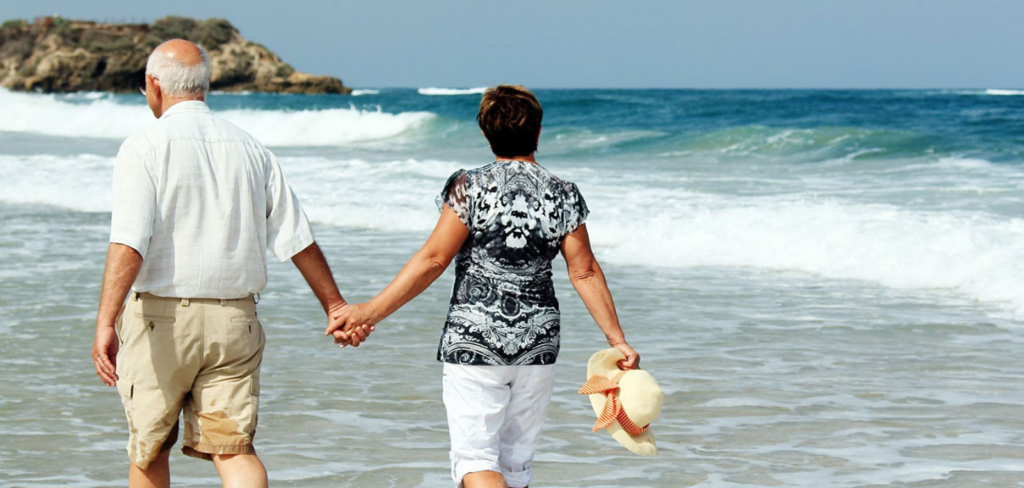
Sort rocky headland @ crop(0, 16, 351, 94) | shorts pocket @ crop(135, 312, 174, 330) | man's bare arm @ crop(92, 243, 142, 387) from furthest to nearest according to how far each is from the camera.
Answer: rocky headland @ crop(0, 16, 351, 94) → shorts pocket @ crop(135, 312, 174, 330) → man's bare arm @ crop(92, 243, 142, 387)

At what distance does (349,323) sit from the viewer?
3.64 m

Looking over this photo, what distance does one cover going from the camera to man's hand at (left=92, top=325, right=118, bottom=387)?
324 cm

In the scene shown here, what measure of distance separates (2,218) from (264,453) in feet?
32.4

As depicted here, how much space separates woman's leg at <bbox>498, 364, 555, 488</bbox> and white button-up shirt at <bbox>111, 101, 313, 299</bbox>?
81cm

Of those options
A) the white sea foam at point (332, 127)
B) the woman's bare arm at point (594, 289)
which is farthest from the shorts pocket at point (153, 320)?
the white sea foam at point (332, 127)

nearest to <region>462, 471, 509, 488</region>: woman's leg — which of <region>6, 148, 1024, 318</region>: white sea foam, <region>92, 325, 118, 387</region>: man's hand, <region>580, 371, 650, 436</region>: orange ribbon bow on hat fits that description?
<region>580, 371, 650, 436</region>: orange ribbon bow on hat

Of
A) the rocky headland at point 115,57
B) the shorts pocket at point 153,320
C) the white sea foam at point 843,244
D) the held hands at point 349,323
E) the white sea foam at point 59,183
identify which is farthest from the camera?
the rocky headland at point 115,57

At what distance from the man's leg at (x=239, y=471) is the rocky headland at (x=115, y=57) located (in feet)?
311

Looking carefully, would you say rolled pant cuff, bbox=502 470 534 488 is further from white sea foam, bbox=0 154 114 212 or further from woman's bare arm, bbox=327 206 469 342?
white sea foam, bbox=0 154 114 212

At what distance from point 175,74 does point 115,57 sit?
106m

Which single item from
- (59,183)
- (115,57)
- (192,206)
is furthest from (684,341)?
(115,57)

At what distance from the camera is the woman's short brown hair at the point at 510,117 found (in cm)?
338

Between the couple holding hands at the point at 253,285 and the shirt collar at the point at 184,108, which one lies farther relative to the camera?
the shirt collar at the point at 184,108

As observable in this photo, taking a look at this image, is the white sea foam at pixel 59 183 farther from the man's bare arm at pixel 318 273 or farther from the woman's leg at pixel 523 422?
the woman's leg at pixel 523 422
